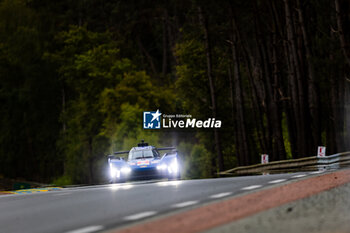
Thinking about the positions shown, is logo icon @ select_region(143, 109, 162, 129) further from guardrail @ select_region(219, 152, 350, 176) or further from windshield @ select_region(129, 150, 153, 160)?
windshield @ select_region(129, 150, 153, 160)

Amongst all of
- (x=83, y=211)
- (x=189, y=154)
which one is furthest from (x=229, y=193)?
(x=189, y=154)

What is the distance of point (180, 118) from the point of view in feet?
203

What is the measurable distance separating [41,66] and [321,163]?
208 feet

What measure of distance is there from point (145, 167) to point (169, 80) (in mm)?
51776

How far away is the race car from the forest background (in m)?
9.31

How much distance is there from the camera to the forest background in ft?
127

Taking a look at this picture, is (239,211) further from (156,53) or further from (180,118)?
(156,53)

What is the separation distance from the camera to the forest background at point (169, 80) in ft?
127

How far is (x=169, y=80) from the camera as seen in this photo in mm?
77812

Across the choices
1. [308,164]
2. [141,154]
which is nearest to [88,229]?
[141,154]

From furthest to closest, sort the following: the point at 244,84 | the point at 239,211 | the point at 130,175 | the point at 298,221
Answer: the point at 244,84 → the point at 130,175 → the point at 239,211 → the point at 298,221

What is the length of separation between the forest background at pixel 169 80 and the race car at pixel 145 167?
931 centimetres

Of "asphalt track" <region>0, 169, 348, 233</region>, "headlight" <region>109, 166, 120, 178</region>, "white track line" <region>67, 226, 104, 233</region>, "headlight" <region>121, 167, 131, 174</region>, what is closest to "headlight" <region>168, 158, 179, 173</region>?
"headlight" <region>121, 167, 131, 174</region>

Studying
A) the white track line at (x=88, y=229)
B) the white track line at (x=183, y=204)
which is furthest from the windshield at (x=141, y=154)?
the white track line at (x=88, y=229)
